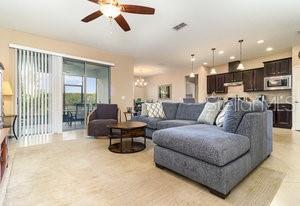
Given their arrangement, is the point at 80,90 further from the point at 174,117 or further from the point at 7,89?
the point at 174,117

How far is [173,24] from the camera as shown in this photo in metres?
3.89

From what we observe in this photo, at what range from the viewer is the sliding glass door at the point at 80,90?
546 centimetres

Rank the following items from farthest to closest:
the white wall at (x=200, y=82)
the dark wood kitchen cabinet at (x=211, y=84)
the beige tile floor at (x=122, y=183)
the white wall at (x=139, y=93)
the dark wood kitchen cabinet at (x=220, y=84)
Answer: the white wall at (x=139, y=93) < the dark wood kitchen cabinet at (x=211, y=84) < the dark wood kitchen cabinet at (x=220, y=84) < the white wall at (x=200, y=82) < the beige tile floor at (x=122, y=183)

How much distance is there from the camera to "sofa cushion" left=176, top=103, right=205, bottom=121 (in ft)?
13.2

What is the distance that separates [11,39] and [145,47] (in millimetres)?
3658

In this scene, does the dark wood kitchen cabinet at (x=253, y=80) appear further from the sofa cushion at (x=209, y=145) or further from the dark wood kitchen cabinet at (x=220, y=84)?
the sofa cushion at (x=209, y=145)

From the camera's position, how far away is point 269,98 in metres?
6.53

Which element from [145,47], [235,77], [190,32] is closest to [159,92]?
[235,77]

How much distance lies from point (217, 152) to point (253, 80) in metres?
6.39

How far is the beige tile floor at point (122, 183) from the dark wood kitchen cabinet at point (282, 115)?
3.50m

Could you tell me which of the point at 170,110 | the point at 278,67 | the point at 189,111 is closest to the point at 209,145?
the point at 189,111

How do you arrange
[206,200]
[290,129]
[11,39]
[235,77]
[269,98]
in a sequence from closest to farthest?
[206,200], [11,39], [290,129], [269,98], [235,77]

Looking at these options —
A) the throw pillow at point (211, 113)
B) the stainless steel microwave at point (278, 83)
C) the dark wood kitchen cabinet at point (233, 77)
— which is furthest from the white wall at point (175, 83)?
the throw pillow at point (211, 113)

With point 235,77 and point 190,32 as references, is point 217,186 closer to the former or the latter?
point 190,32
